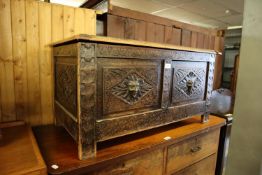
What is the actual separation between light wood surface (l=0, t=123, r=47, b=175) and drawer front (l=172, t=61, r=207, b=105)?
76 cm

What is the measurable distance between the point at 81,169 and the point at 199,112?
34.0 inches

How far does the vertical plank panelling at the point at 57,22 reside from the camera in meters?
1.17

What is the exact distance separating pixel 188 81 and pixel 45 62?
91 cm

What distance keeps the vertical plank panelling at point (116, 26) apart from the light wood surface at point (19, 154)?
0.90m

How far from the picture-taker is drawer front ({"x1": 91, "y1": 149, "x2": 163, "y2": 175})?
2.81 feet

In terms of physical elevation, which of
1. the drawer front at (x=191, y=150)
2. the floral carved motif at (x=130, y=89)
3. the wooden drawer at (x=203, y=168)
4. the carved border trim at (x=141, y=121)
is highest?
the floral carved motif at (x=130, y=89)

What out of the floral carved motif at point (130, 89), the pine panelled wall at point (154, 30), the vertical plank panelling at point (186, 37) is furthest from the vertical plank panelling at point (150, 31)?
the floral carved motif at point (130, 89)

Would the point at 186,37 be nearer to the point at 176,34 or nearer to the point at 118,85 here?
the point at 176,34

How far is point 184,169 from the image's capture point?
1.19 metres

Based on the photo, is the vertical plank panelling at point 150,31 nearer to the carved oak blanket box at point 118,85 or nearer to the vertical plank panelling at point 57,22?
the carved oak blanket box at point 118,85

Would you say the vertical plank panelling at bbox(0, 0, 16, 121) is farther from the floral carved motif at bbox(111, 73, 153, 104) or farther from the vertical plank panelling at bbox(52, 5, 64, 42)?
the floral carved motif at bbox(111, 73, 153, 104)

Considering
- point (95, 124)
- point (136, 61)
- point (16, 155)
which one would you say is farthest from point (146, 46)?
point (16, 155)

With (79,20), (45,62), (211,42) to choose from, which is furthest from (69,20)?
(211,42)

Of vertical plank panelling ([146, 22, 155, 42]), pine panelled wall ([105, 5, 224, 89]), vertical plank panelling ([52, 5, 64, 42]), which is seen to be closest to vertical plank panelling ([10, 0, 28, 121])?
vertical plank panelling ([52, 5, 64, 42])
